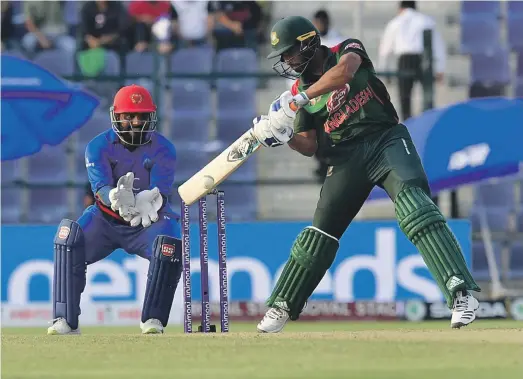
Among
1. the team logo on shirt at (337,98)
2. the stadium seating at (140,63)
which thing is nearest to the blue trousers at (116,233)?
the team logo on shirt at (337,98)

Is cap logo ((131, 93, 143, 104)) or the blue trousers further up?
cap logo ((131, 93, 143, 104))

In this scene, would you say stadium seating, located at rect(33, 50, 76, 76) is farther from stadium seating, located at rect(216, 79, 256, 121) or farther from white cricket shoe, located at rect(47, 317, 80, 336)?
white cricket shoe, located at rect(47, 317, 80, 336)

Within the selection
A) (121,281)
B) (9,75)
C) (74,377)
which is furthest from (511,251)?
(74,377)

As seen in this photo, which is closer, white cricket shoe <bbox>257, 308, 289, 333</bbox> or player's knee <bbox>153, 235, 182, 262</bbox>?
white cricket shoe <bbox>257, 308, 289, 333</bbox>

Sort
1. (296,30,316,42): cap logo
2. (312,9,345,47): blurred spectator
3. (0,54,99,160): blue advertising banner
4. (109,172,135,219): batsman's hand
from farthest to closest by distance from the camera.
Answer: (312,9,345,47): blurred spectator < (0,54,99,160): blue advertising banner < (109,172,135,219): batsman's hand < (296,30,316,42): cap logo

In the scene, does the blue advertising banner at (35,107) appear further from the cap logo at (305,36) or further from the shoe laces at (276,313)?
the cap logo at (305,36)

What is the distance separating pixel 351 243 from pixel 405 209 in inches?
182

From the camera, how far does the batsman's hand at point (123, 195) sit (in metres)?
8.50

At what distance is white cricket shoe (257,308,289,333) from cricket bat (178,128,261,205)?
2.80 ft

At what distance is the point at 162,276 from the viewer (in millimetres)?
8617

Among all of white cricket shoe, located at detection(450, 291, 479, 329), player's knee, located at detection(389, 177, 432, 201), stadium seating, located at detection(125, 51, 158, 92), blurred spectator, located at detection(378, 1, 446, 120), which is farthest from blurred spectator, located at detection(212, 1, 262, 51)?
white cricket shoe, located at detection(450, 291, 479, 329)

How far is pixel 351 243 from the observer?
12.6 meters

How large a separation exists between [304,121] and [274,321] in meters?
1.25

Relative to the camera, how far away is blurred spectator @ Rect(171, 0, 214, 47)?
1457 centimetres
